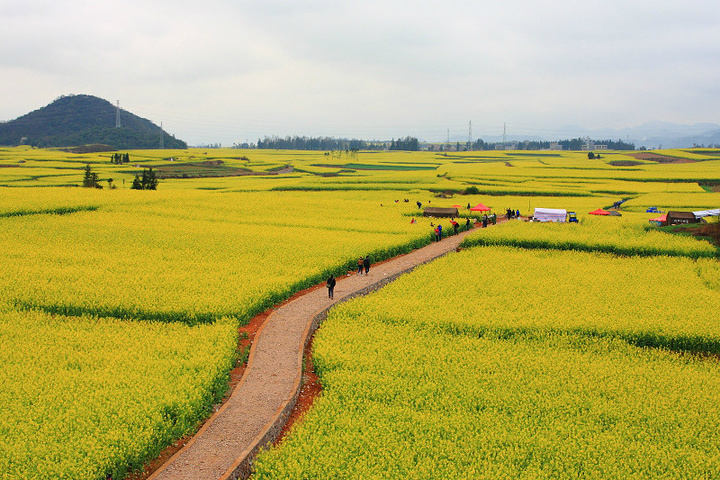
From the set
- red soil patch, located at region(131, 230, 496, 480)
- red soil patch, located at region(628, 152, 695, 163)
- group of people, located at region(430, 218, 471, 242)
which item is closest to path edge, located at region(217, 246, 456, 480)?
red soil patch, located at region(131, 230, 496, 480)

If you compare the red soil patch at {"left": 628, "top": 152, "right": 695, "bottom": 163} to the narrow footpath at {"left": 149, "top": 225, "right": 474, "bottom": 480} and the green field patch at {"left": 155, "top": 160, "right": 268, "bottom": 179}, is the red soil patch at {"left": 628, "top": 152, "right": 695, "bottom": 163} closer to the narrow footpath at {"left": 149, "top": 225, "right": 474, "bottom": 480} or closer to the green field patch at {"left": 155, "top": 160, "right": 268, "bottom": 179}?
the green field patch at {"left": 155, "top": 160, "right": 268, "bottom": 179}

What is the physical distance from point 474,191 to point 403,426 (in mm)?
69180

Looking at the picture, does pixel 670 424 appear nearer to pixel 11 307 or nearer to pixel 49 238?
pixel 11 307

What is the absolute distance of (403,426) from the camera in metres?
14.0

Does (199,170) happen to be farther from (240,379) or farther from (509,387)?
(509,387)

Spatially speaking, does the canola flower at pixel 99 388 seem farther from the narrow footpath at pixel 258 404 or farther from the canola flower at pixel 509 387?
the canola flower at pixel 509 387

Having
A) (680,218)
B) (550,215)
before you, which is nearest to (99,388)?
(550,215)

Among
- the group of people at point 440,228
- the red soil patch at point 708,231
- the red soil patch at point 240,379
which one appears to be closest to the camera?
the red soil patch at point 240,379

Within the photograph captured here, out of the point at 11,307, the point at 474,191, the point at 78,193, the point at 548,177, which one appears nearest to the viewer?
the point at 11,307

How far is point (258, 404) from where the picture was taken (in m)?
15.1

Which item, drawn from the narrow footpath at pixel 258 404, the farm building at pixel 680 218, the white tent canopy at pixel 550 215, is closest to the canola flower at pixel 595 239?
the farm building at pixel 680 218

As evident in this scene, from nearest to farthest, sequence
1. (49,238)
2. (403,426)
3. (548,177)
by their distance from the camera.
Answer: (403,426) → (49,238) → (548,177)

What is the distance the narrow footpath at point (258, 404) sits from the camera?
40.5ft

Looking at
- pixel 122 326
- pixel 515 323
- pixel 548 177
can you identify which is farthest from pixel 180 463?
pixel 548 177
